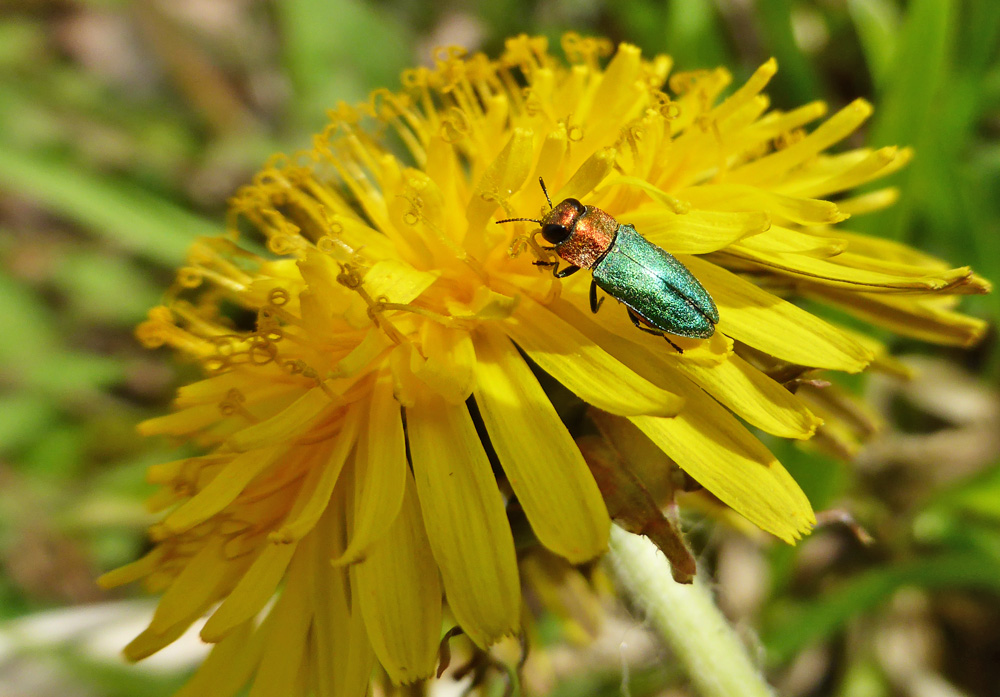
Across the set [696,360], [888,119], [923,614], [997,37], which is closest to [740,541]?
[923,614]

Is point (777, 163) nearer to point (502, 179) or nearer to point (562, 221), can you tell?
point (562, 221)

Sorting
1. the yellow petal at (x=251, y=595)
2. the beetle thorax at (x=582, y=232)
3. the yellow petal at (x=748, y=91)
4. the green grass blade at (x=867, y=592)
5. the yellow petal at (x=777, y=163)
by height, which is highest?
the yellow petal at (x=748, y=91)

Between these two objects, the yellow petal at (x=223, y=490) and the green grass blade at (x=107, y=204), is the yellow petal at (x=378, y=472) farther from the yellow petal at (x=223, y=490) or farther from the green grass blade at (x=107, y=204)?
the green grass blade at (x=107, y=204)

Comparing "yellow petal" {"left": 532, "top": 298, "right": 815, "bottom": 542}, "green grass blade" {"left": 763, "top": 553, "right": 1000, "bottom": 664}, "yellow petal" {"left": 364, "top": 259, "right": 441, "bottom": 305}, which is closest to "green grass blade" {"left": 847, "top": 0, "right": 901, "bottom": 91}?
"green grass blade" {"left": 763, "top": 553, "right": 1000, "bottom": 664}

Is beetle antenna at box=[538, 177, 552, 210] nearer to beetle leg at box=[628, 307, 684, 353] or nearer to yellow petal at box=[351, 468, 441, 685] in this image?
beetle leg at box=[628, 307, 684, 353]

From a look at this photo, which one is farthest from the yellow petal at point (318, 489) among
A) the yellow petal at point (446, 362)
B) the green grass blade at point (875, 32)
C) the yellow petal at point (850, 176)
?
the green grass blade at point (875, 32)

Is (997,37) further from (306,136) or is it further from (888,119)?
(306,136)

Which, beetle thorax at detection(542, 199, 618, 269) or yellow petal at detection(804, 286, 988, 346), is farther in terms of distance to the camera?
yellow petal at detection(804, 286, 988, 346)
